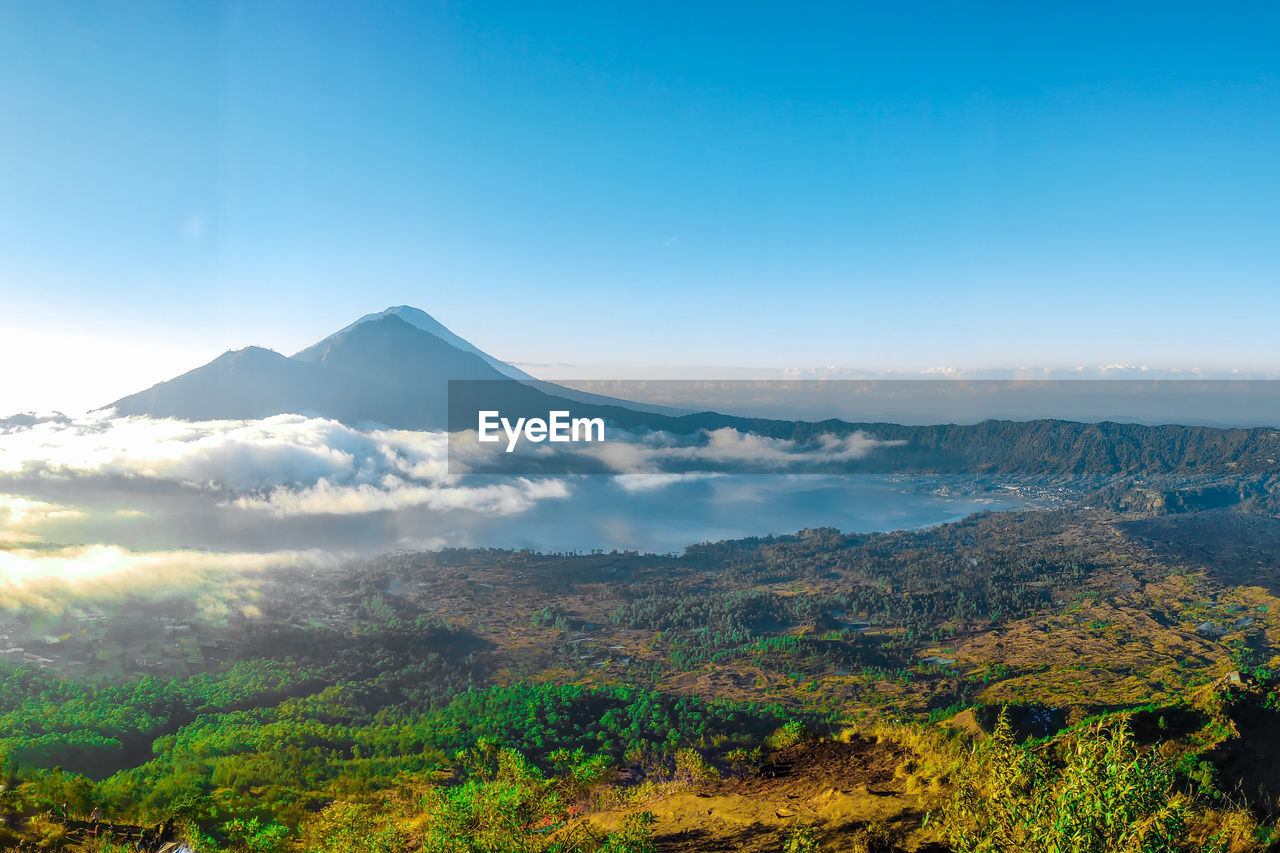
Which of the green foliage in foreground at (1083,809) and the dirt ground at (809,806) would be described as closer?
the green foliage in foreground at (1083,809)

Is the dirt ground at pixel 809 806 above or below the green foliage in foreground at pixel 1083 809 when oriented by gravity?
below

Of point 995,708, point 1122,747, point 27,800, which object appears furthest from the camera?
point 995,708

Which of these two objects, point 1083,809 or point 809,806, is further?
point 809,806

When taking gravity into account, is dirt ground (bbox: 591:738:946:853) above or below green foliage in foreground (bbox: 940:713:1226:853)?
below

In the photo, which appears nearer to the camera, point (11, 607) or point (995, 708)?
point (995, 708)

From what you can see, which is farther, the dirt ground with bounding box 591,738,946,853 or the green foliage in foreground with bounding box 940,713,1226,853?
the dirt ground with bounding box 591,738,946,853

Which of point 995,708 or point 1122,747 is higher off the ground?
point 1122,747

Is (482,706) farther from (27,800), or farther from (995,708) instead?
(995,708)

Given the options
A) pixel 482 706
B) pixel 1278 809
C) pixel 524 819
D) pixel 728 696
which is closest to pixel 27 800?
pixel 524 819
